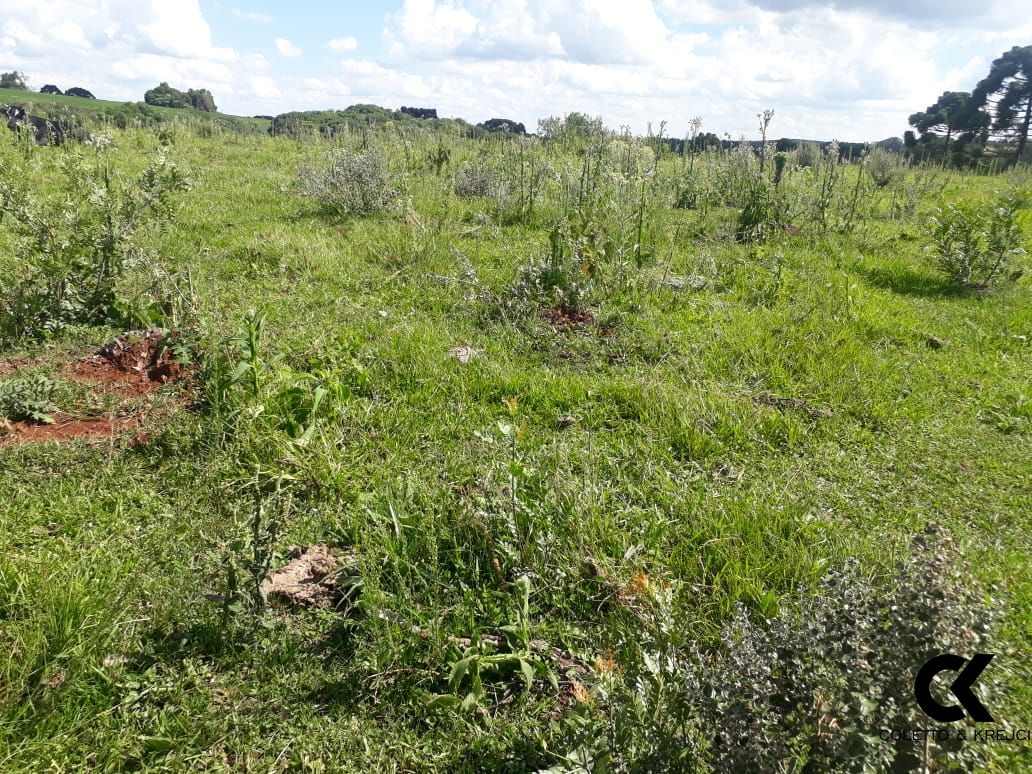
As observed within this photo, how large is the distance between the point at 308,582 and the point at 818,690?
6.61 ft

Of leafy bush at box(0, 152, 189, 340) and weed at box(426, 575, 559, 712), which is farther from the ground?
leafy bush at box(0, 152, 189, 340)

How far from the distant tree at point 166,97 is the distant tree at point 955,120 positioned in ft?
228

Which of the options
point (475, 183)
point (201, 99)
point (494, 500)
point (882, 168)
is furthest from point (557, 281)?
point (201, 99)

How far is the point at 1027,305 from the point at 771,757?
6.63m

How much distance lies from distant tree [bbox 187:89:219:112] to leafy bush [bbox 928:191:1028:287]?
78.9 m

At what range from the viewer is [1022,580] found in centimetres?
283

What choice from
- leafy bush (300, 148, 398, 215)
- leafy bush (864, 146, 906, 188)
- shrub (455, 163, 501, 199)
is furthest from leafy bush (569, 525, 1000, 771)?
leafy bush (864, 146, 906, 188)

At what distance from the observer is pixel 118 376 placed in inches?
166

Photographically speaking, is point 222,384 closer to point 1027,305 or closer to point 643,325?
point 643,325

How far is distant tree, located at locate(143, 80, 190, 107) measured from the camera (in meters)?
70.1

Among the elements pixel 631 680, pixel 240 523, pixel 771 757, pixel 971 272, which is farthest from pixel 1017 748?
pixel 971 272

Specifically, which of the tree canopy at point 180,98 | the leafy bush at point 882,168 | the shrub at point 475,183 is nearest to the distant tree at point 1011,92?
the leafy bush at point 882,168

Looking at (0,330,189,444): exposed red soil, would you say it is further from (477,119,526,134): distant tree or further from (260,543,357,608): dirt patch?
(477,119,526,134): distant tree

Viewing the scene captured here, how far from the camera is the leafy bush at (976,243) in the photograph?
22.2 ft
